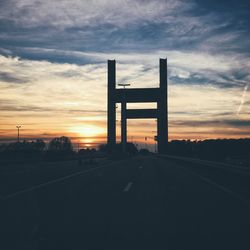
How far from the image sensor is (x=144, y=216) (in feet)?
24.1

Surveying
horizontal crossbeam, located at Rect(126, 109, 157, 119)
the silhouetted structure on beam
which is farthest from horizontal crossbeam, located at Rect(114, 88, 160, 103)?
horizontal crossbeam, located at Rect(126, 109, 157, 119)

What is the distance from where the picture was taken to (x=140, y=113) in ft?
218

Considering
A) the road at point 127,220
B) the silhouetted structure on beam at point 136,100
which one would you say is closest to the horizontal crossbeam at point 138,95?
the silhouetted structure on beam at point 136,100

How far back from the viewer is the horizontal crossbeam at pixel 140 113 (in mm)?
65000

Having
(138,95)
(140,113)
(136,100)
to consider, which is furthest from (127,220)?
(140,113)

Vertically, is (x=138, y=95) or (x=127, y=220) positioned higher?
(x=138, y=95)

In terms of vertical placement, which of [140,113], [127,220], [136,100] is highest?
[136,100]


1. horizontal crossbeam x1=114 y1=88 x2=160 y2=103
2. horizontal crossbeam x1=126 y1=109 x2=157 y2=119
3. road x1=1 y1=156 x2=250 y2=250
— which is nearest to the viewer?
road x1=1 y1=156 x2=250 y2=250

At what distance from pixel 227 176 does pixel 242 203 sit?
706cm

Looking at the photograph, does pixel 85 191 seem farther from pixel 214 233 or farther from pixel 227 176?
pixel 227 176

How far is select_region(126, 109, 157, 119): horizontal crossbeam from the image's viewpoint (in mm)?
65000

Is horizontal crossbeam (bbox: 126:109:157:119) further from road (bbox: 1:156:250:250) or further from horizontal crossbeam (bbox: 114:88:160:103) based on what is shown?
road (bbox: 1:156:250:250)

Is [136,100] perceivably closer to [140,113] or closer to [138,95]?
[138,95]

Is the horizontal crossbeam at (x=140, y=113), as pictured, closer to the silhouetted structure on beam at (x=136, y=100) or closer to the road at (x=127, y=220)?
the silhouetted structure on beam at (x=136, y=100)
